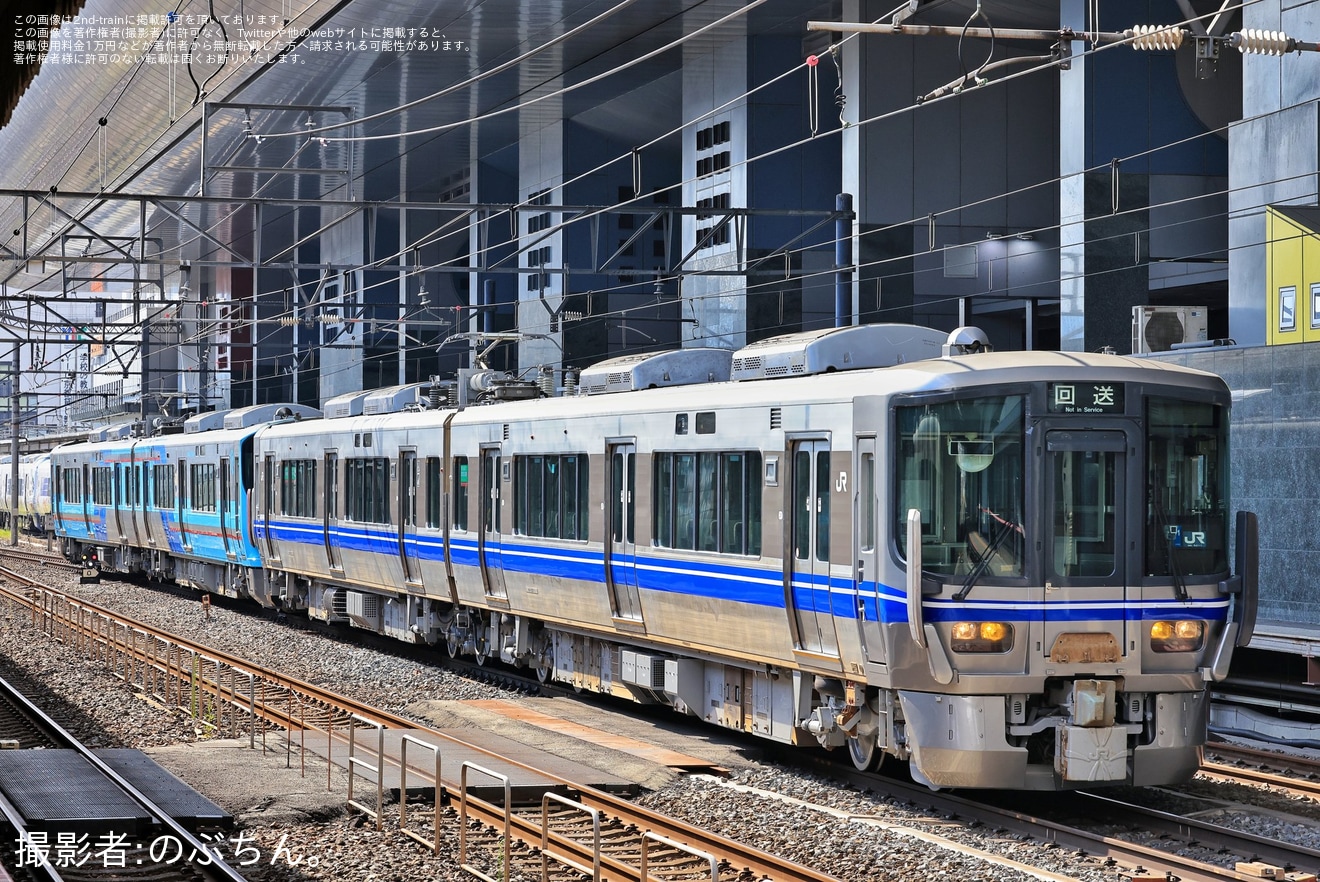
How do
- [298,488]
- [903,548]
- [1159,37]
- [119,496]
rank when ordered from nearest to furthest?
1. [1159,37]
2. [903,548]
3. [298,488]
4. [119,496]

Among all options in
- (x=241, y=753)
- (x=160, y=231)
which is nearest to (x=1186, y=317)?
(x=241, y=753)

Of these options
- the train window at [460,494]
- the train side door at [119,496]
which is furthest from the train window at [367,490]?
the train side door at [119,496]

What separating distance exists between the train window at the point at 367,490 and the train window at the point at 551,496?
4.63 metres

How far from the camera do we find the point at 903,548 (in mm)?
10734

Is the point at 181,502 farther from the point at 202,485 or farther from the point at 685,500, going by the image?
the point at 685,500

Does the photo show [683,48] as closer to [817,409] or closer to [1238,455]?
[1238,455]

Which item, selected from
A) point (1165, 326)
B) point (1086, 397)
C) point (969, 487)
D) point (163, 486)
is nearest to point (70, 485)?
point (163, 486)

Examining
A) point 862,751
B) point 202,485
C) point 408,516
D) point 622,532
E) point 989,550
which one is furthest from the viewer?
point 202,485

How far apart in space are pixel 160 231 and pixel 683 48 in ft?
62.3

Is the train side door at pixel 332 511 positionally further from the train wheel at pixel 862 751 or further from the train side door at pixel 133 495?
the train side door at pixel 133 495

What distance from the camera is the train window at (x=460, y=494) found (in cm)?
A: 1891

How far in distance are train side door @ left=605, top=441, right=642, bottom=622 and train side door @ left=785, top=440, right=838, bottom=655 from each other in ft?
9.12

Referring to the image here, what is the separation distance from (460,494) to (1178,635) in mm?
10135

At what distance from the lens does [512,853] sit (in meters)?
10.0
